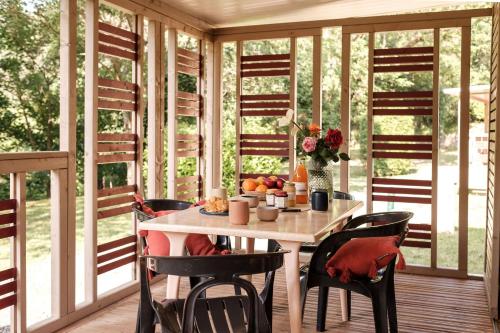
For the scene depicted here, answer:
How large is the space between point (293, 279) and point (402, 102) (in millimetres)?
2813

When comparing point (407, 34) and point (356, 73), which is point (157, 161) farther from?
point (407, 34)

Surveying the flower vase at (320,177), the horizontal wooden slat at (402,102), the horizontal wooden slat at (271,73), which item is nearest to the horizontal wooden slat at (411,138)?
the horizontal wooden slat at (402,102)

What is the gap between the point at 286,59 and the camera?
5176 mm

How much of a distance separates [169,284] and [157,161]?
5.74 feet

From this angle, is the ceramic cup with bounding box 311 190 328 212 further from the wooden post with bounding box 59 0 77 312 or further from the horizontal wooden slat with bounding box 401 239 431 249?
the horizontal wooden slat with bounding box 401 239 431 249

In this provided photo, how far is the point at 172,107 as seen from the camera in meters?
4.78

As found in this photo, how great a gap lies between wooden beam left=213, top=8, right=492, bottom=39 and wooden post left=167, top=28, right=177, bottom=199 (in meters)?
0.88

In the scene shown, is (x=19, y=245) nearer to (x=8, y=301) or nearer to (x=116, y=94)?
(x=8, y=301)

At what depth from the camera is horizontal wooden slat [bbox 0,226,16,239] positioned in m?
2.93

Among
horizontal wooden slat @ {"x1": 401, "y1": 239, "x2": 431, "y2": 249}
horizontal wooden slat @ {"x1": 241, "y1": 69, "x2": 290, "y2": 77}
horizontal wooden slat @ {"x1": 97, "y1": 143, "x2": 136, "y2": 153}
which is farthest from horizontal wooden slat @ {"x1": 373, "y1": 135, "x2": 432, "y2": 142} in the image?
horizontal wooden slat @ {"x1": 97, "y1": 143, "x2": 136, "y2": 153}

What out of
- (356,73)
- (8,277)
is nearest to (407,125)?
(356,73)

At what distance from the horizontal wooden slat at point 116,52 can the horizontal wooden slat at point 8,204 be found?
1271 mm

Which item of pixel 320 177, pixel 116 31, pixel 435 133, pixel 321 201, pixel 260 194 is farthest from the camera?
pixel 435 133

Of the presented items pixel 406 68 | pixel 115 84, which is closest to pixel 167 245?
pixel 115 84
